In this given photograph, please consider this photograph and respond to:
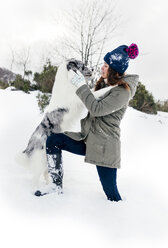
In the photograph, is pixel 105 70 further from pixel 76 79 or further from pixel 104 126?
pixel 104 126

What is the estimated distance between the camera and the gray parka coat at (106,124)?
210 cm

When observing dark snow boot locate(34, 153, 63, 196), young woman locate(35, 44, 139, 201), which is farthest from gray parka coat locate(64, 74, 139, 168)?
dark snow boot locate(34, 153, 63, 196)

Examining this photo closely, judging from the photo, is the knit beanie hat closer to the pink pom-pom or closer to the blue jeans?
the pink pom-pom

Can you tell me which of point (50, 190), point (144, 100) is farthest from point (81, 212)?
point (144, 100)

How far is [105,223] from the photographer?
211 cm

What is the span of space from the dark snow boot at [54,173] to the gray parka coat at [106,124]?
32 centimetres

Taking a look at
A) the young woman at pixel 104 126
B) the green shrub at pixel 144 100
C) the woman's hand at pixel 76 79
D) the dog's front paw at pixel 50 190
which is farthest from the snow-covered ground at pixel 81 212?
the green shrub at pixel 144 100

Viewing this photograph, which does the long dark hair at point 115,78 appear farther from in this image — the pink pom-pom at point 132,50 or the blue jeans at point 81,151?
the blue jeans at point 81,151

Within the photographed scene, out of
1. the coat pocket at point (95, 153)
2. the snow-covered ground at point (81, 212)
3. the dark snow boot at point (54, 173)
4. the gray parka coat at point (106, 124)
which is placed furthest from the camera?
the dark snow boot at point (54, 173)

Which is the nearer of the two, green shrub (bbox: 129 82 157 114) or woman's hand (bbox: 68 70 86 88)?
woman's hand (bbox: 68 70 86 88)

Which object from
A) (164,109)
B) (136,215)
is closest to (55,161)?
(136,215)

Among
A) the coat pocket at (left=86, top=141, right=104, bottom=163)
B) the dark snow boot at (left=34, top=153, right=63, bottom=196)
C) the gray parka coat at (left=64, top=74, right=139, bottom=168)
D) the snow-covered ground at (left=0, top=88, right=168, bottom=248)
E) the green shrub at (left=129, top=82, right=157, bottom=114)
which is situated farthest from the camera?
the green shrub at (left=129, top=82, right=157, bottom=114)

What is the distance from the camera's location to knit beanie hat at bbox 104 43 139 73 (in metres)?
2.14

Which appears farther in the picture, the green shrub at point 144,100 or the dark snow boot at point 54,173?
the green shrub at point 144,100
